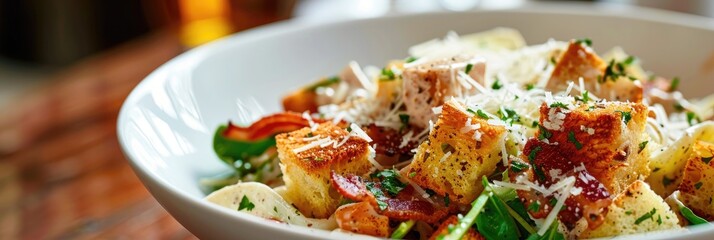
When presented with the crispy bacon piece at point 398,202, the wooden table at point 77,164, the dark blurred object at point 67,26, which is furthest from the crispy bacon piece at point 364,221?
the dark blurred object at point 67,26

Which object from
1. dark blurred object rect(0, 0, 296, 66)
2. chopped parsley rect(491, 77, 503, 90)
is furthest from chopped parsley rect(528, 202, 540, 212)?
dark blurred object rect(0, 0, 296, 66)

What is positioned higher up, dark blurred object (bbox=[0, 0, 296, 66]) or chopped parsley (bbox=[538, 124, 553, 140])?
chopped parsley (bbox=[538, 124, 553, 140])

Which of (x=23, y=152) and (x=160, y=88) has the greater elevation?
(x=160, y=88)

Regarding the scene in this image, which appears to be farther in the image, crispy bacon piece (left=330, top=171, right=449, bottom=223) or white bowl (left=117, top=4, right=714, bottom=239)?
white bowl (left=117, top=4, right=714, bottom=239)

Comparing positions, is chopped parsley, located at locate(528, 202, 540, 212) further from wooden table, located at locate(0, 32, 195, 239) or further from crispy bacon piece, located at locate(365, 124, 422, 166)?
wooden table, located at locate(0, 32, 195, 239)

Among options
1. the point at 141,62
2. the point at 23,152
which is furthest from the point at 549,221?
the point at 141,62

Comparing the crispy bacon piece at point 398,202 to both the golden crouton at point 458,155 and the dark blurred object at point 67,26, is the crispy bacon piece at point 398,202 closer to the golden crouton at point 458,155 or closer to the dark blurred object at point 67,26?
the golden crouton at point 458,155

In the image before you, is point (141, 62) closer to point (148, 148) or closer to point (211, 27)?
point (211, 27)
